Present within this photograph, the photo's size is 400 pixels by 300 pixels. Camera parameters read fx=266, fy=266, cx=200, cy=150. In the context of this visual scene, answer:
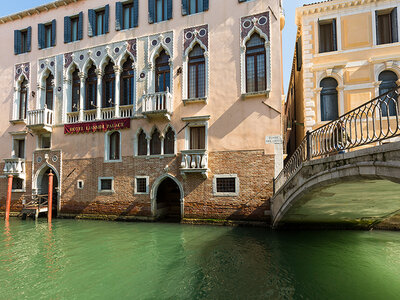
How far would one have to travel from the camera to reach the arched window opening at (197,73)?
11141 mm

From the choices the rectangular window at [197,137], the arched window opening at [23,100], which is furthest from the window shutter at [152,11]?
the arched window opening at [23,100]

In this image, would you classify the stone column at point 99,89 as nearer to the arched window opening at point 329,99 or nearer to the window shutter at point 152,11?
the window shutter at point 152,11

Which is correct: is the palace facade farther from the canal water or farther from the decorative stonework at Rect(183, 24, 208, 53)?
the canal water

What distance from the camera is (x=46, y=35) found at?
13789 mm

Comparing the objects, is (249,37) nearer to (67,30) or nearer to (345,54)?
(345,54)

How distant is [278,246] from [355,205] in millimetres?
2622

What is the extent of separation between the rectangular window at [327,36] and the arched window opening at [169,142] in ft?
21.6

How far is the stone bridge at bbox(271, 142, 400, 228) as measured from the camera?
13.3 ft

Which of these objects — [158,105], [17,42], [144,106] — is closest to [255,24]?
[158,105]

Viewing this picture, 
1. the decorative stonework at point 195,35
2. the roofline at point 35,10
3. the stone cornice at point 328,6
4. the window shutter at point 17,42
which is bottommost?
the decorative stonework at point 195,35

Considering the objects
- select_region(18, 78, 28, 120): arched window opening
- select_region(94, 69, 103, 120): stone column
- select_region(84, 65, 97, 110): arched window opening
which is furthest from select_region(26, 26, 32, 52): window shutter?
select_region(94, 69, 103, 120): stone column

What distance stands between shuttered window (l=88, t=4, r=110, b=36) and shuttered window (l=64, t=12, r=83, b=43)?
58cm

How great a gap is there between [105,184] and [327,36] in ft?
35.7

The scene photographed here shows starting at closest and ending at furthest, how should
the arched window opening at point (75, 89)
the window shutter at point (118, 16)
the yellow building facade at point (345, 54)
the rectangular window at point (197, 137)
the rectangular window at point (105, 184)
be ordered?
the yellow building facade at point (345, 54)
the rectangular window at point (197, 137)
the rectangular window at point (105, 184)
the window shutter at point (118, 16)
the arched window opening at point (75, 89)
